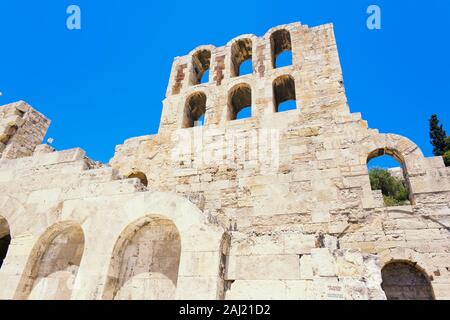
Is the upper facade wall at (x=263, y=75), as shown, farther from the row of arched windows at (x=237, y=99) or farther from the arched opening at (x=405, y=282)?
the arched opening at (x=405, y=282)

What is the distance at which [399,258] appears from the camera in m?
6.21

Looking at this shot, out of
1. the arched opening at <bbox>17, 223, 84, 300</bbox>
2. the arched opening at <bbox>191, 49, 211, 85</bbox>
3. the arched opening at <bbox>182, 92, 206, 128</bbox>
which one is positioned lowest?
the arched opening at <bbox>17, 223, 84, 300</bbox>

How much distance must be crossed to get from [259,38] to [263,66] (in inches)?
80.0

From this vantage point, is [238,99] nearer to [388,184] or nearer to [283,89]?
[283,89]

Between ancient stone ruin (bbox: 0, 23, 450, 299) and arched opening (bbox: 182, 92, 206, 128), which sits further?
arched opening (bbox: 182, 92, 206, 128)

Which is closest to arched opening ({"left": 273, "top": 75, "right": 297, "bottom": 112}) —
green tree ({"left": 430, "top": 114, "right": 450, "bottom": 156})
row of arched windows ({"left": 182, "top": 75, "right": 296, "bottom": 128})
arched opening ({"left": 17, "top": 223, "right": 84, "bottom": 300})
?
row of arched windows ({"left": 182, "top": 75, "right": 296, "bottom": 128})

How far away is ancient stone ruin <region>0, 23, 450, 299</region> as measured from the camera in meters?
4.61

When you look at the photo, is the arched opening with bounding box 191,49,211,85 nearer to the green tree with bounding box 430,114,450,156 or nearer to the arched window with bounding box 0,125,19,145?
the arched window with bounding box 0,125,19,145

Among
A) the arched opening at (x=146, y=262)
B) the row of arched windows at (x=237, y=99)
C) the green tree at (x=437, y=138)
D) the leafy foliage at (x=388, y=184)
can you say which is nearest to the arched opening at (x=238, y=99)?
the row of arched windows at (x=237, y=99)

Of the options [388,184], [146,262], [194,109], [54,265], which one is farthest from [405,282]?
[388,184]

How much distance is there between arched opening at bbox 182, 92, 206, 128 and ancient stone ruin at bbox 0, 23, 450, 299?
100mm

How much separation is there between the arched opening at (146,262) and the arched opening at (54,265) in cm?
105

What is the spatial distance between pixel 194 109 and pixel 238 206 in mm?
5463
